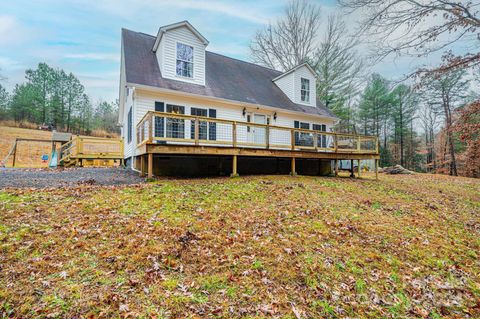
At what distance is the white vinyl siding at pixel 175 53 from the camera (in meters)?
10.8

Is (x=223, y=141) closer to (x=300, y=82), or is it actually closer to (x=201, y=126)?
(x=201, y=126)

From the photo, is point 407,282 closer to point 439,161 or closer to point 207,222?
point 207,222

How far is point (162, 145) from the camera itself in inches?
279

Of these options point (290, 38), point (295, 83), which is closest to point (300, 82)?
point (295, 83)

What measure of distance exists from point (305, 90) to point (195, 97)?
8553 millimetres

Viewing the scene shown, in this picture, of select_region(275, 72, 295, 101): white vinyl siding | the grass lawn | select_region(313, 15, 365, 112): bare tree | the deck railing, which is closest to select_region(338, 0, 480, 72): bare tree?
→ the deck railing

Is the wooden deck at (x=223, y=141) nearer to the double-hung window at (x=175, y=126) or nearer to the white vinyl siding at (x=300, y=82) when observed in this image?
the double-hung window at (x=175, y=126)

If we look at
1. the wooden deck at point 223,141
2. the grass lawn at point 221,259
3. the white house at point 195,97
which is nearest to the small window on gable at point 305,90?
the white house at point 195,97

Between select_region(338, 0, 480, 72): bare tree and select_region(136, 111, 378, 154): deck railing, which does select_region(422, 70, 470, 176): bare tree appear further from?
select_region(338, 0, 480, 72): bare tree

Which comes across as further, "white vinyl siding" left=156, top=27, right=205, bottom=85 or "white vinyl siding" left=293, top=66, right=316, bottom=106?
"white vinyl siding" left=293, top=66, right=316, bottom=106

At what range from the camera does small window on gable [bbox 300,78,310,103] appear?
51.3 feet

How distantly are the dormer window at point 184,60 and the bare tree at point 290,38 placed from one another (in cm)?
1248

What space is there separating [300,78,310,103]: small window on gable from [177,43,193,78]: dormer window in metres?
7.87

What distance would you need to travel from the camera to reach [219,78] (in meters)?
13.0
